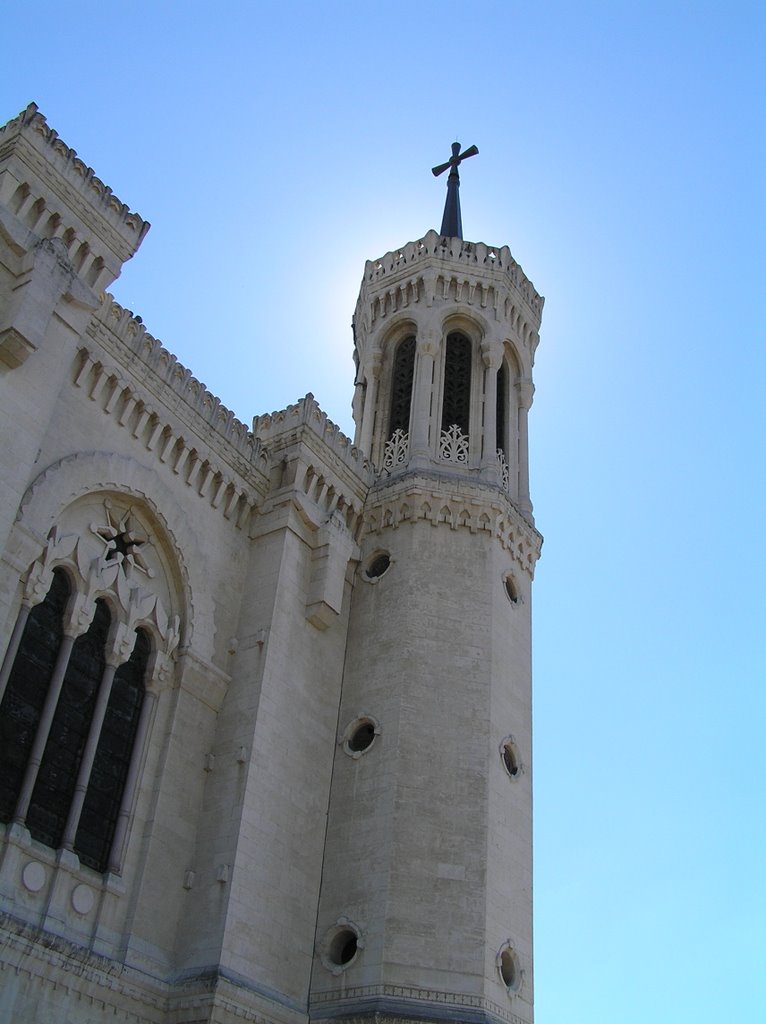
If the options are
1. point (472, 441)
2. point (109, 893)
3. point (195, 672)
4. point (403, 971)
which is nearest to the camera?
point (109, 893)

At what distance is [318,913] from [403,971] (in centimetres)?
190

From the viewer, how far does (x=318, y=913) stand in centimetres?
1925

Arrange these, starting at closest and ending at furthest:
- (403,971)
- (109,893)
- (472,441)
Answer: (109,893) → (403,971) → (472,441)

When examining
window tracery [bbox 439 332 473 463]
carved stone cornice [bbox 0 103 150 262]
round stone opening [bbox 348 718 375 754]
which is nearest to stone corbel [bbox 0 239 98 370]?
carved stone cornice [bbox 0 103 150 262]

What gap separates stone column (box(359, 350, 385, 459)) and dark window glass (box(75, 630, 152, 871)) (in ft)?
30.4

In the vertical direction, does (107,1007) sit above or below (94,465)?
below

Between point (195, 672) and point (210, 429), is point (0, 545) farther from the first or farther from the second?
point (210, 429)

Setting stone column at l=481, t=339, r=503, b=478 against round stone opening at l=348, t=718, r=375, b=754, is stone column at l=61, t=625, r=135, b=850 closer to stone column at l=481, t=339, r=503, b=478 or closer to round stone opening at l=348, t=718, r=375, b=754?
round stone opening at l=348, t=718, r=375, b=754

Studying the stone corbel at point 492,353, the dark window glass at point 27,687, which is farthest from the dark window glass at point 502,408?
the dark window glass at point 27,687

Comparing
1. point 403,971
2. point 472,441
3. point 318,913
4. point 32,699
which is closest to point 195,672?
point 32,699

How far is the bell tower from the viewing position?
18.6m

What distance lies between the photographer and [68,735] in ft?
57.0

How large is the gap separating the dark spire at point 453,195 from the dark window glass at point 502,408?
6.19 m

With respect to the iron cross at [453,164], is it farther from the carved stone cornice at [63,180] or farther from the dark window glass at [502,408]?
the carved stone cornice at [63,180]
